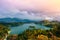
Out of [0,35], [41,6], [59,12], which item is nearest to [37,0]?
[41,6]

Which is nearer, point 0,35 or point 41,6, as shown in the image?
point 0,35

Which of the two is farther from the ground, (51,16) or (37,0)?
(37,0)

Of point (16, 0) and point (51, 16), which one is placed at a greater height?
point (16, 0)

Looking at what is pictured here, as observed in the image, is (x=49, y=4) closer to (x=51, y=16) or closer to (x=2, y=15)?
(x=51, y=16)

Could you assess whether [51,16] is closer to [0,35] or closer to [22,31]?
[22,31]

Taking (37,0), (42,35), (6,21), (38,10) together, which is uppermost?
(37,0)

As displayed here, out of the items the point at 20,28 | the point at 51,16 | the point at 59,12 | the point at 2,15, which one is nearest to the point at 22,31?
the point at 20,28

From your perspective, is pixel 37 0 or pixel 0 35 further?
pixel 37 0

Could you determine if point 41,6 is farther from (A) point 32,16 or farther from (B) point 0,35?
(B) point 0,35

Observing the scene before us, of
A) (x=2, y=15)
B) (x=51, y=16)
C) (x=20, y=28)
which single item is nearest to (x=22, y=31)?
(x=20, y=28)
